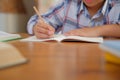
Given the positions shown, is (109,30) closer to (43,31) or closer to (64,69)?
(43,31)

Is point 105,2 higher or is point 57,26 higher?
point 105,2

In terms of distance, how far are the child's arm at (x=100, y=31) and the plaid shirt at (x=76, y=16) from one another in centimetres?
13

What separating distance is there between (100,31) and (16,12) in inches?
64.8

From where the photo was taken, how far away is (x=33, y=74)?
18.8 inches

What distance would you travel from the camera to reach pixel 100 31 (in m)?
1.26

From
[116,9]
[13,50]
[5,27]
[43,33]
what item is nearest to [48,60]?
[13,50]

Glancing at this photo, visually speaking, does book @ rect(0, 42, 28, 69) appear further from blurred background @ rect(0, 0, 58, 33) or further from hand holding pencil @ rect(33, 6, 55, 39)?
blurred background @ rect(0, 0, 58, 33)

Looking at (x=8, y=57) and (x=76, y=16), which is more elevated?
(x=76, y=16)

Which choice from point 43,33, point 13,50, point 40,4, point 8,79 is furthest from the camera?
point 40,4

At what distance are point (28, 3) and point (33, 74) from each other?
2442 mm

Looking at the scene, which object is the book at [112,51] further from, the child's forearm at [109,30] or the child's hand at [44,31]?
the child's forearm at [109,30]

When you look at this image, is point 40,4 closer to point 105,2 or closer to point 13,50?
point 105,2

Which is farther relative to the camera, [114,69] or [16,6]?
[16,6]

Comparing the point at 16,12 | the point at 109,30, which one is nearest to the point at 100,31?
the point at 109,30
